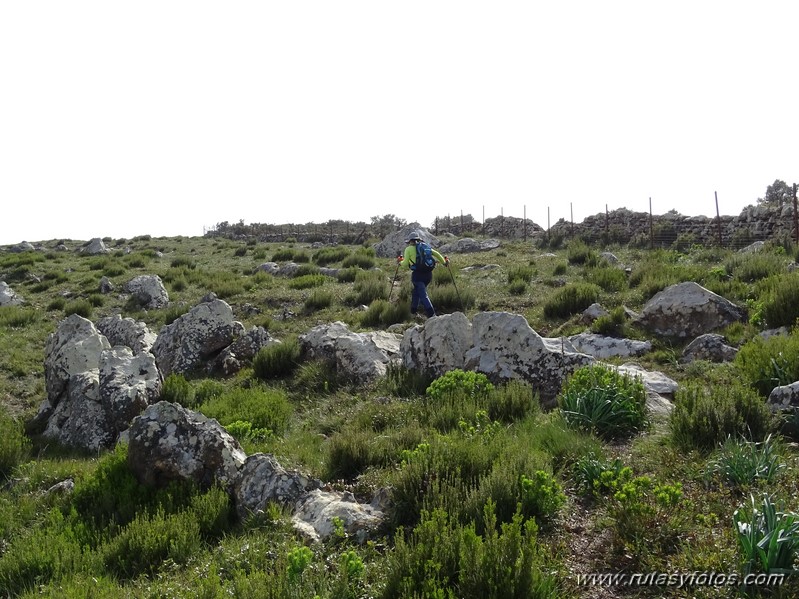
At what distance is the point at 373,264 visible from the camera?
20.3 m

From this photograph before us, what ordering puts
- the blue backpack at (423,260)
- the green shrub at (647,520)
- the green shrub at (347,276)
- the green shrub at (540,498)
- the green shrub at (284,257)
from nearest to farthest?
1. the green shrub at (647,520)
2. the green shrub at (540,498)
3. the blue backpack at (423,260)
4. the green shrub at (347,276)
5. the green shrub at (284,257)

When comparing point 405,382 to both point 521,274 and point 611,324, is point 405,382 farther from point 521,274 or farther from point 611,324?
point 521,274

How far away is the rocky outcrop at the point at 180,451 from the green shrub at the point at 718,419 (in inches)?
153

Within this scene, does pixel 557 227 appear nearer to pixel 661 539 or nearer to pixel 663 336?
pixel 663 336

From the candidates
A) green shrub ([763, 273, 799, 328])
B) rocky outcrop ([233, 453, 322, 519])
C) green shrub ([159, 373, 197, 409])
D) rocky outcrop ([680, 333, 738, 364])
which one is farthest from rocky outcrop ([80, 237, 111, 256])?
green shrub ([763, 273, 799, 328])

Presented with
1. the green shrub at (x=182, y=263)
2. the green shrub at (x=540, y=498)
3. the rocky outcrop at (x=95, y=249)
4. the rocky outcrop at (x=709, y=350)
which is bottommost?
the green shrub at (x=540, y=498)

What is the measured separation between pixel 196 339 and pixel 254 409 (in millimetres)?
3617

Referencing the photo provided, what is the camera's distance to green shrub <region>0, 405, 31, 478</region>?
6652 mm

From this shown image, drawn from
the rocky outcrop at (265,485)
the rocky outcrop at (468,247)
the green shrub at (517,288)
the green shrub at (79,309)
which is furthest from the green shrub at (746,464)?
the rocky outcrop at (468,247)

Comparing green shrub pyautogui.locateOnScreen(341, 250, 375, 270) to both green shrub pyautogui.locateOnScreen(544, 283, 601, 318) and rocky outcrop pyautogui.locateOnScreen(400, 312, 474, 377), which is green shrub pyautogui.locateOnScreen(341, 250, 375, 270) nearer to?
green shrub pyautogui.locateOnScreen(544, 283, 601, 318)

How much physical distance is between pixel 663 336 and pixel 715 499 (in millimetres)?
5441

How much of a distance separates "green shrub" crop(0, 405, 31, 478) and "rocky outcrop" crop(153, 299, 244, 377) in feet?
9.04

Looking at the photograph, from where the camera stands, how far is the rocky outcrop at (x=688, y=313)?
8750mm

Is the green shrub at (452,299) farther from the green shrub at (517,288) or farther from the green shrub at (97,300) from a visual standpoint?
the green shrub at (97,300)
